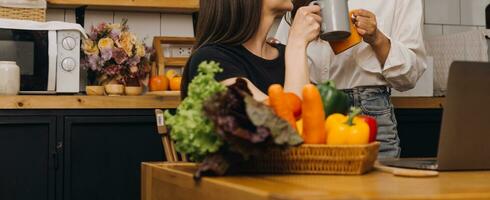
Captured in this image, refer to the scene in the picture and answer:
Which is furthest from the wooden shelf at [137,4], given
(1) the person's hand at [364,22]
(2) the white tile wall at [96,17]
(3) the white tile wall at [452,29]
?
(1) the person's hand at [364,22]

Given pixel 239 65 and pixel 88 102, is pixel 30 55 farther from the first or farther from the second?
pixel 239 65

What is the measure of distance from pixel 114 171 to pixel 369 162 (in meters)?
1.83

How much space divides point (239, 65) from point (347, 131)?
2.24ft

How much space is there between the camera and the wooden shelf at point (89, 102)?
2721 millimetres

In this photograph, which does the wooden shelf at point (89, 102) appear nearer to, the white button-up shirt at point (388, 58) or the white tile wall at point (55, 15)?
the white tile wall at point (55, 15)

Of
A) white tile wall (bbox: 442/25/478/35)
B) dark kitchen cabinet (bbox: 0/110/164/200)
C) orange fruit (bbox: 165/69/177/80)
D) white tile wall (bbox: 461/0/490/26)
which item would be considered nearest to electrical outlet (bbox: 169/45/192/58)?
orange fruit (bbox: 165/69/177/80)

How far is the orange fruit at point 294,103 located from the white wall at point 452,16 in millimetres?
2664

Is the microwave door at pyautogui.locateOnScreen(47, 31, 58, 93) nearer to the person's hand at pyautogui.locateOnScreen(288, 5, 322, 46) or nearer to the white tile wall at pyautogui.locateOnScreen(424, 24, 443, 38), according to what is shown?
the person's hand at pyautogui.locateOnScreen(288, 5, 322, 46)

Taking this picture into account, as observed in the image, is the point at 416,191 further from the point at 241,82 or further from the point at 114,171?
the point at 114,171

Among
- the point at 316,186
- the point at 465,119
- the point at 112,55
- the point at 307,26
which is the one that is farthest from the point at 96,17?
the point at 316,186

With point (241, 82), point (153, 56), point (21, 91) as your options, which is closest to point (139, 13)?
point (153, 56)

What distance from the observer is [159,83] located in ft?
10.3

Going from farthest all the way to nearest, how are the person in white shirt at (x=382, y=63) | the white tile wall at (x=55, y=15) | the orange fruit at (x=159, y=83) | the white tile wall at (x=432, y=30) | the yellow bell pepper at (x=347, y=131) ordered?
the white tile wall at (x=432, y=30), the white tile wall at (x=55, y=15), the orange fruit at (x=159, y=83), the person in white shirt at (x=382, y=63), the yellow bell pepper at (x=347, y=131)

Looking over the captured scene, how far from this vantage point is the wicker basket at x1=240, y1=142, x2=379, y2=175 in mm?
1186
